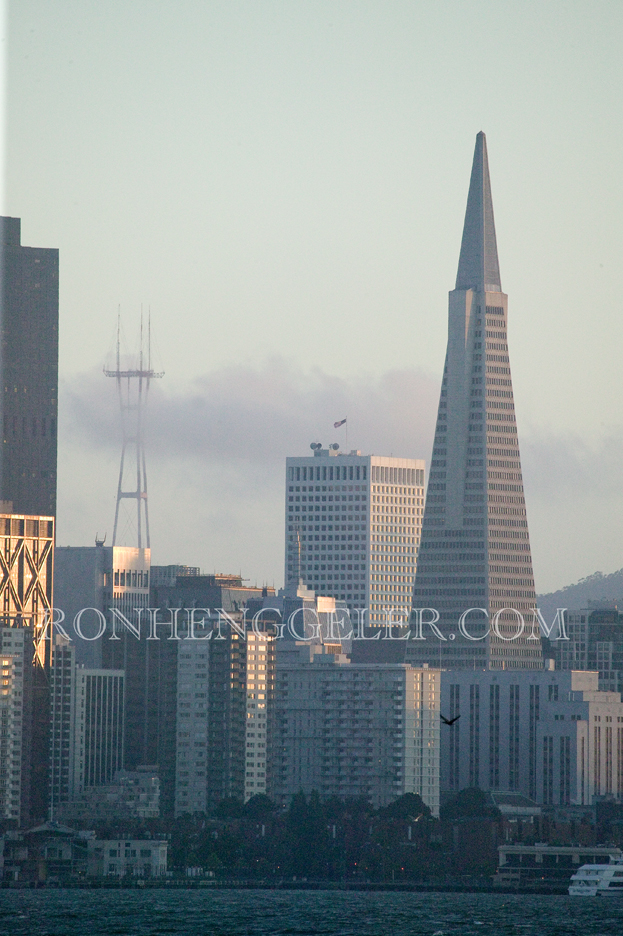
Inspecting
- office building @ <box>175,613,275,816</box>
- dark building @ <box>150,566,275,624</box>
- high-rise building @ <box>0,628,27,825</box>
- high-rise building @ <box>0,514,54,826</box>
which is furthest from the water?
dark building @ <box>150,566,275,624</box>

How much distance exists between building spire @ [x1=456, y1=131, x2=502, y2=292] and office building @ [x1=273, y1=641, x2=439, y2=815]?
32831mm

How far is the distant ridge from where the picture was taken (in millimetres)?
159613

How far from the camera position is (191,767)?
149 m

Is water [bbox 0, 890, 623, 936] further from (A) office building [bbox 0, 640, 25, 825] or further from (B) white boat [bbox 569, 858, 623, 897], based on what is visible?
(A) office building [bbox 0, 640, 25, 825]

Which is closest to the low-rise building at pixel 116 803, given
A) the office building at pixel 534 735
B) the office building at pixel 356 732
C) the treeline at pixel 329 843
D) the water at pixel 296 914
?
the treeline at pixel 329 843

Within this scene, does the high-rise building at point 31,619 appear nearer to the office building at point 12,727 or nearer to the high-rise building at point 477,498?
the office building at point 12,727

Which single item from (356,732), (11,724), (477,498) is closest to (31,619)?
(11,724)

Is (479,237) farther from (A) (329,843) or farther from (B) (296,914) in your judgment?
(B) (296,914)

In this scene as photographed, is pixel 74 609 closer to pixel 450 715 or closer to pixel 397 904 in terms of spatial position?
pixel 450 715

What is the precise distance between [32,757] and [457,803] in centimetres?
2530

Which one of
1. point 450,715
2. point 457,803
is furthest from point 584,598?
point 457,803

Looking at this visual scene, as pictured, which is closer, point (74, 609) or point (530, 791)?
point (530, 791)

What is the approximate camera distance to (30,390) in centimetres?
15600

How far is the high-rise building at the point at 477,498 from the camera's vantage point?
17538 cm
